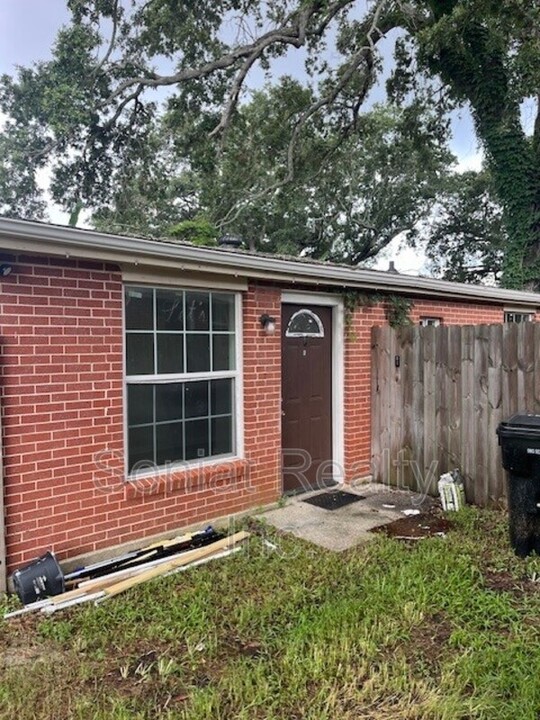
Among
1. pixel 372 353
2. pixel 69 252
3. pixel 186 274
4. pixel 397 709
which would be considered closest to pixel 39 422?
pixel 69 252

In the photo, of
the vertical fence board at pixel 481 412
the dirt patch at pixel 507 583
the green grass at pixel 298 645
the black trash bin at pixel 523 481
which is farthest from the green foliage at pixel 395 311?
the dirt patch at pixel 507 583

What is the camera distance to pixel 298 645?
3037 millimetres

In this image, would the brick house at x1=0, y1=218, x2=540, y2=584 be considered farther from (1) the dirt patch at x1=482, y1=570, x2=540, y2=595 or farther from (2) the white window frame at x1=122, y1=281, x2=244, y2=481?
(1) the dirt patch at x1=482, y1=570, x2=540, y2=595

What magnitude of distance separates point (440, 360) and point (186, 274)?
3.25 meters

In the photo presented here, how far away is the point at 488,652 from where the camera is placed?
296 centimetres

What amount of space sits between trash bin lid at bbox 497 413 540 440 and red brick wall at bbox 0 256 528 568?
8.71 ft

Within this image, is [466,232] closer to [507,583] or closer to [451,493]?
[451,493]

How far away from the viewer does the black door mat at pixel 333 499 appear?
586cm

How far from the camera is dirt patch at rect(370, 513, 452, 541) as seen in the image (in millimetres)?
4911

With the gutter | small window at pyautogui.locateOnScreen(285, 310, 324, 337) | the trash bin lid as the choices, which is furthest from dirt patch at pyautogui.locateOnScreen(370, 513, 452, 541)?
the gutter

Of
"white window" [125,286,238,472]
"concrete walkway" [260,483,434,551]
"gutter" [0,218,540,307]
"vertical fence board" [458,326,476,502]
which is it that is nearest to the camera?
"gutter" [0,218,540,307]

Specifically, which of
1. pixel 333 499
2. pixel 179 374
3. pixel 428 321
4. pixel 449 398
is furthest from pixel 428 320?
pixel 179 374

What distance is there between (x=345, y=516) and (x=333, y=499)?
597 millimetres

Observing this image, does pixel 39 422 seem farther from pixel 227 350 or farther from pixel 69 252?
pixel 227 350
